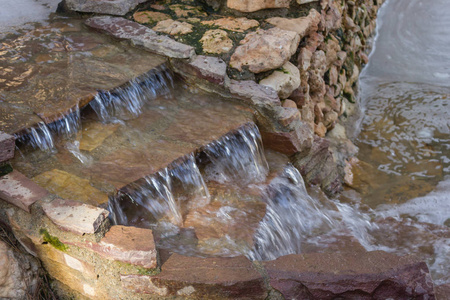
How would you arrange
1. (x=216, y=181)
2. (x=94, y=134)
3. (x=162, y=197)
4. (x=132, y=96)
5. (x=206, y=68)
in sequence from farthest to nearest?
1. (x=206, y=68)
2. (x=132, y=96)
3. (x=216, y=181)
4. (x=94, y=134)
5. (x=162, y=197)

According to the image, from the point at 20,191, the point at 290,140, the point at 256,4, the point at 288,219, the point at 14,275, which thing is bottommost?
the point at 288,219

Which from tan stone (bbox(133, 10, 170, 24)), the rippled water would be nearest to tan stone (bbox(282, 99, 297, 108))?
the rippled water

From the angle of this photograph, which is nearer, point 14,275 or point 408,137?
point 14,275

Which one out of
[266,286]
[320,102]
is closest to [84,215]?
[266,286]

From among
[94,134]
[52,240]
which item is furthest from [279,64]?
[52,240]

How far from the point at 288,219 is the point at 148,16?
2.14 metres

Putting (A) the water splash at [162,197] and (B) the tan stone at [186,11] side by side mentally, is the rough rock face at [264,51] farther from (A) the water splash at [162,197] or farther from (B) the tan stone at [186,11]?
(A) the water splash at [162,197]

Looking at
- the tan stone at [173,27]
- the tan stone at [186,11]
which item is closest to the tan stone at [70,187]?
the tan stone at [173,27]

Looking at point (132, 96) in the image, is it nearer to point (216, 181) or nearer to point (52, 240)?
point (216, 181)

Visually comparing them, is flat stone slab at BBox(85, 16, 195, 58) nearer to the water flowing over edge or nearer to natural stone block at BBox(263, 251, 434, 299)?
the water flowing over edge

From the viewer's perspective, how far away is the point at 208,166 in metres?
2.91

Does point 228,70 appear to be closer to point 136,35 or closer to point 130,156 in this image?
point 136,35

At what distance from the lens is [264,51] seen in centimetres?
349

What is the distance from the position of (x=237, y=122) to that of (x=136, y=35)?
1183mm
